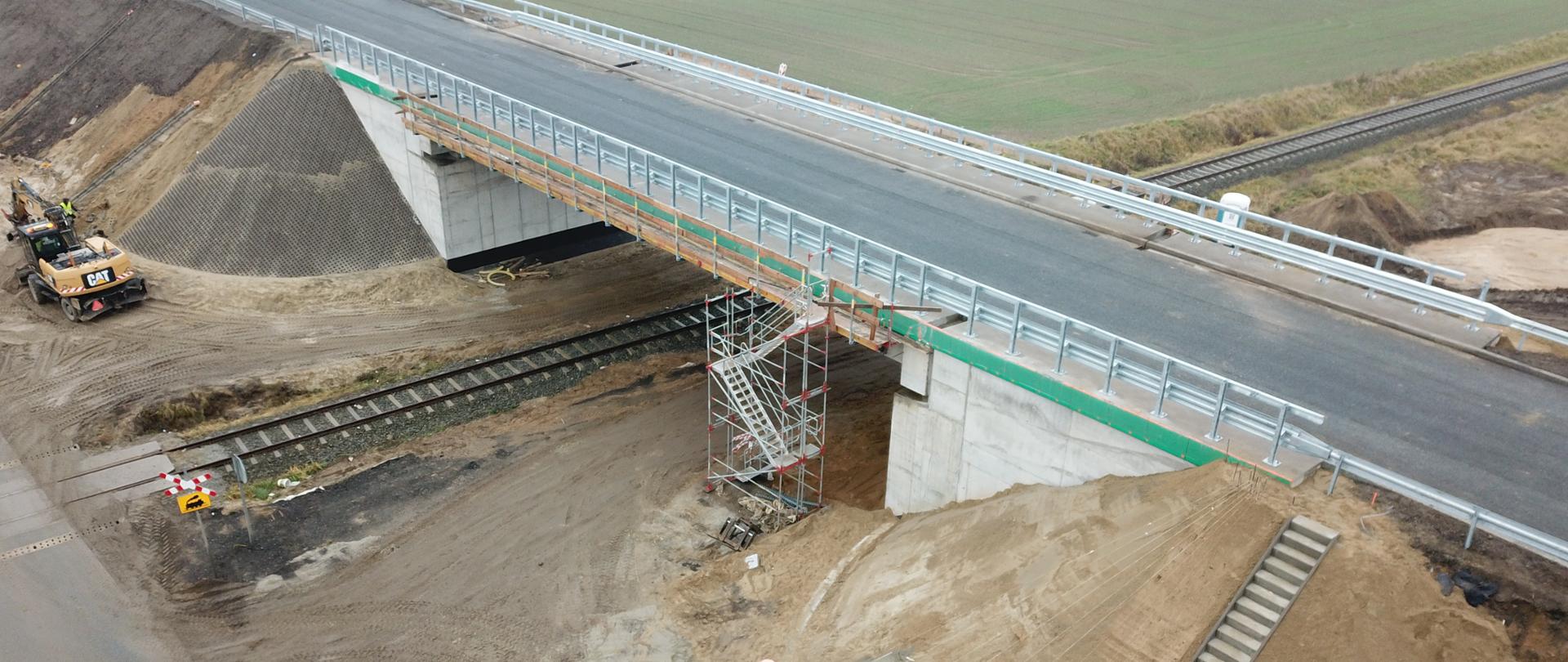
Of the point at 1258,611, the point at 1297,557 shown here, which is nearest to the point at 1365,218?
the point at 1297,557

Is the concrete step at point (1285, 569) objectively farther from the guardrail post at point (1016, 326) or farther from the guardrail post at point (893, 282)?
the guardrail post at point (893, 282)

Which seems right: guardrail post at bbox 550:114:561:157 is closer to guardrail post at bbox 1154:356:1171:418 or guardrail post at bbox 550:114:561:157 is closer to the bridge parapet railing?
the bridge parapet railing

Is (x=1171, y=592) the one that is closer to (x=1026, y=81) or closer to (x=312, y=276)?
(x=312, y=276)

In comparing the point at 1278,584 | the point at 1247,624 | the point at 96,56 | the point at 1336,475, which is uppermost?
the point at 1336,475

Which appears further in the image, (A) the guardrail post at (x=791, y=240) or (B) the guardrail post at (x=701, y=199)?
(B) the guardrail post at (x=701, y=199)

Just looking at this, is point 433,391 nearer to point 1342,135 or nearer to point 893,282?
point 893,282

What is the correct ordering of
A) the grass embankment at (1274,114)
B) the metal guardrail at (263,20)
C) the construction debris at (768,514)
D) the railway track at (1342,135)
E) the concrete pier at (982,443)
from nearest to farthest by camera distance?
the concrete pier at (982,443) → the construction debris at (768,514) → the metal guardrail at (263,20) → the railway track at (1342,135) → the grass embankment at (1274,114)

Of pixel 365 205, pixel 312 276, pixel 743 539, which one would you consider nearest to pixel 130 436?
pixel 312 276

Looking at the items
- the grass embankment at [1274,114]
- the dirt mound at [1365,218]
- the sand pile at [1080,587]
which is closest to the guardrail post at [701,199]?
the sand pile at [1080,587]
